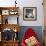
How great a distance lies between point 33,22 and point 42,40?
29.4 inches

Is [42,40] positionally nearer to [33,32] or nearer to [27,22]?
[33,32]

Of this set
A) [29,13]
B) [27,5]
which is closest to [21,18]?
[29,13]

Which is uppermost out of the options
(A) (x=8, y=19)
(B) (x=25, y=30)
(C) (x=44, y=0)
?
(C) (x=44, y=0)

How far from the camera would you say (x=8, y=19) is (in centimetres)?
588

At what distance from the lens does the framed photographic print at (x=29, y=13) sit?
5.86 m

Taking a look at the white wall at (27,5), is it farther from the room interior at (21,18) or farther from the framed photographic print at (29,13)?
the framed photographic print at (29,13)

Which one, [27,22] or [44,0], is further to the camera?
[27,22]

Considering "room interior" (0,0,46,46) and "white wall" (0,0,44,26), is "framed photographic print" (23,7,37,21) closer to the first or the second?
"room interior" (0,0,46,46)

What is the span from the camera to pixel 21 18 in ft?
19.3

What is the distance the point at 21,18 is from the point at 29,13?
356 millimetres

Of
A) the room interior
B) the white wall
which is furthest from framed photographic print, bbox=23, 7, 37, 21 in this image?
the white wall

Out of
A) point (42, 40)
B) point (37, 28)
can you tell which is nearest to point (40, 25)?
point (37, 28)

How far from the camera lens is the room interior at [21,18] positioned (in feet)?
18.9

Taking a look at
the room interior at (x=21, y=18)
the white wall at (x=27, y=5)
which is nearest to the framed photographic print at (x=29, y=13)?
the room interior at (x=21, y=18)
